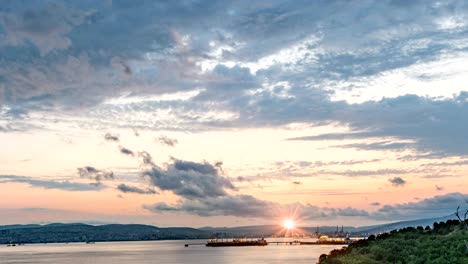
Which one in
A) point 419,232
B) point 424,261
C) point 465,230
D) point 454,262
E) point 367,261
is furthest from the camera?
point 419,232

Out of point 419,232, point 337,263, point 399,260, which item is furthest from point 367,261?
point 419,232

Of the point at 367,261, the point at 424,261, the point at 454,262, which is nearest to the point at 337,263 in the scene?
the point at 367,261

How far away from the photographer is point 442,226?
4569 inches

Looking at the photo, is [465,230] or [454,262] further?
[465,230]

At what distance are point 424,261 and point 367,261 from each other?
29.9 ft

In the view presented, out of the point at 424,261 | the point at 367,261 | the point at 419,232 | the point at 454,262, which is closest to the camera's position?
the point at 454,262

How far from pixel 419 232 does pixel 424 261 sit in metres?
43.1

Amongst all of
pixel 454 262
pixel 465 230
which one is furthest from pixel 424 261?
pixel 465 230

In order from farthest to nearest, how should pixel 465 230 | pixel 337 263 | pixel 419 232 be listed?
pixel 419 232, pixel 337 263, pixel 465 230

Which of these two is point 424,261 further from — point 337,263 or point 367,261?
point 337,263

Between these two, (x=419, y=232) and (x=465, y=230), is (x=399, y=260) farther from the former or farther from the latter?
(x=419, y=232)

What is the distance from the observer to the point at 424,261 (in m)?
72.5

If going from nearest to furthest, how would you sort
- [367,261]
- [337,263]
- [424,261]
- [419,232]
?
[424,261] → [367,261] → [337,263] → [419,232]

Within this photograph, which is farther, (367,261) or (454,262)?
(367,261)
